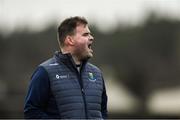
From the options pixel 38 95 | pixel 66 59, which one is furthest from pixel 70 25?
pixel 38 95

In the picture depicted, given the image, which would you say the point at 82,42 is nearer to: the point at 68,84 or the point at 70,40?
Result: the point at 70,40

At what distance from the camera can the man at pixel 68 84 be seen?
18.8 feet

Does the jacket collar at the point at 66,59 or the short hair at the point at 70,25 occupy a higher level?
Answer: the short hair at the point at 70,25

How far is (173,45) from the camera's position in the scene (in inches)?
1909

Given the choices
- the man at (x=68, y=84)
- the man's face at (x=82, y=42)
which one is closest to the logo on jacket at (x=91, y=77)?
the man at (x=68, y=84)

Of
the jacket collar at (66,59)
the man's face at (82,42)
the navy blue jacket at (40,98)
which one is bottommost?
the navy blue jacket at (40,98)

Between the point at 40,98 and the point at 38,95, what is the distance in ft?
0.08

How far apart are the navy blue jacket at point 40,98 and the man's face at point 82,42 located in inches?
11.4

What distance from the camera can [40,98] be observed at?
226 inches

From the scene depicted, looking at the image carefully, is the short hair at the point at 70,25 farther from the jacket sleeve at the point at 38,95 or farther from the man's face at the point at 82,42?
the jacket sleeve at the point at 38,95

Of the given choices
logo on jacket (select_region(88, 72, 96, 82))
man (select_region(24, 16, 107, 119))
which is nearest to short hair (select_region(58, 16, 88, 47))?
man (select_region(24, 16, 107, 119))

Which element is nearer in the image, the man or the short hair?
the man

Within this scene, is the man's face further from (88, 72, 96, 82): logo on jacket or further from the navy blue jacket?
the navy blue jacket

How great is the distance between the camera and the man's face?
5859 mm
